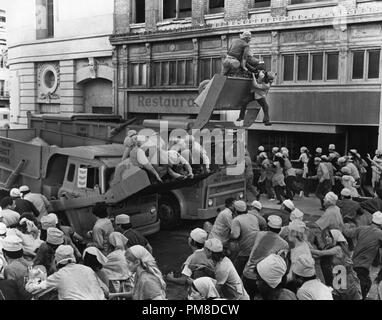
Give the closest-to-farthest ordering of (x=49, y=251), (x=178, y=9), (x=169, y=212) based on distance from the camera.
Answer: (x=49, y=251)
(x=169, y=212)
(x=178, y=9)

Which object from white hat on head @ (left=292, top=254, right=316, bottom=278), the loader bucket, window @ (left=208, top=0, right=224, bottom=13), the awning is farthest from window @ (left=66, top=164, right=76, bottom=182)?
window @ (left=208, top=0, right=224, bottom=13)

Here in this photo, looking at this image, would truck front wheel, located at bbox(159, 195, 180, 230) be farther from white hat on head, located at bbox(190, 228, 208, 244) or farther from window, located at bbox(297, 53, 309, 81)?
window, located at bbox(297, 53, 309, 81)

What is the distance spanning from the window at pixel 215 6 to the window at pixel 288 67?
3622mm

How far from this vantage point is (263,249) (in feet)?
19.8

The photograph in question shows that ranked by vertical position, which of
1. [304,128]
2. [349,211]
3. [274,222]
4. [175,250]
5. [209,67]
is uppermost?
[209,67]

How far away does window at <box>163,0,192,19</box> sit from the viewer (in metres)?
21.1

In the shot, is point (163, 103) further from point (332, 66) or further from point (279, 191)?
point (279, 191)

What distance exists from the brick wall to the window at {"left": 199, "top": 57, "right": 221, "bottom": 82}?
5.56 ft

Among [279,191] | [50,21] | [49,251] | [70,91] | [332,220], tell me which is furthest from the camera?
[70,91]

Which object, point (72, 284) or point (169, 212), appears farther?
point (169, 212)

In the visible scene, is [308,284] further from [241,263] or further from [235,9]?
[235,9]

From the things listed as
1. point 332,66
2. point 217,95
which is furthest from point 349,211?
point 332,66

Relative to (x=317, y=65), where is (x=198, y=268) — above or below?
below

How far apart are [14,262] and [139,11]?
18.5 metres
